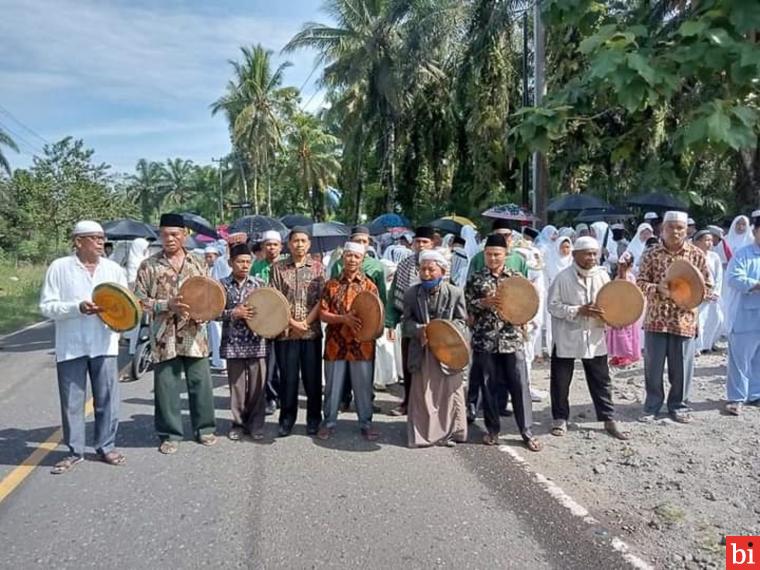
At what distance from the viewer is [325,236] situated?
10.7 meters

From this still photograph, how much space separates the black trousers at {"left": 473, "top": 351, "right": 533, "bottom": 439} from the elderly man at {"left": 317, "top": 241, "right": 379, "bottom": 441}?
0.98 m

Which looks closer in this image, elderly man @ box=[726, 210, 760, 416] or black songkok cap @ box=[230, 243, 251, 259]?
black songkok cap @ box=[230, 243, 251, 259]

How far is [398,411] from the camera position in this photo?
6551mm

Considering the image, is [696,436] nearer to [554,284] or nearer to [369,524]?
[554,284]

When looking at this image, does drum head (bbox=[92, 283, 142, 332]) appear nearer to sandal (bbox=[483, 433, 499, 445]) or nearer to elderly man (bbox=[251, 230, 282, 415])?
elderly man (bbox=[251, 230, 282, 415])

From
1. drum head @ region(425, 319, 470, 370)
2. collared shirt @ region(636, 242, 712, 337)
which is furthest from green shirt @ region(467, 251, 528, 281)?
collared shirt @ region(636, 242, 712, 337)

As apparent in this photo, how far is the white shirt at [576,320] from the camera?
5578 millimetres

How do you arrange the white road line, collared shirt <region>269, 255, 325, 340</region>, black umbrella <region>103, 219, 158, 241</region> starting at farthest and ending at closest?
black umbrella <region>103, 219, 158, 241</region>, collared shirt <region>269, 255, 325, 340</region>, the white road line

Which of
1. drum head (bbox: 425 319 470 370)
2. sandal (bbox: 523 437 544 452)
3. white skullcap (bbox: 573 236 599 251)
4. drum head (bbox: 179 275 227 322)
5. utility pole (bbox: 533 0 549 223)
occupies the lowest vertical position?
sandal (bbox: 523 437 544 452)

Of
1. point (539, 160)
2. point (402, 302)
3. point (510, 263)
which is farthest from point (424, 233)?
point (539, 160)

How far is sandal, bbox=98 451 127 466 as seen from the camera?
4961 mm

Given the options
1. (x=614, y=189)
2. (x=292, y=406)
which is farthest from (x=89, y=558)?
(x=614, y=189)

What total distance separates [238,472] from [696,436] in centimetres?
385

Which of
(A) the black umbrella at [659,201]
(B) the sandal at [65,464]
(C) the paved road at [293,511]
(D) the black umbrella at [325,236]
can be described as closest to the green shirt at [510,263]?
(C) the paved road at [293,511]
